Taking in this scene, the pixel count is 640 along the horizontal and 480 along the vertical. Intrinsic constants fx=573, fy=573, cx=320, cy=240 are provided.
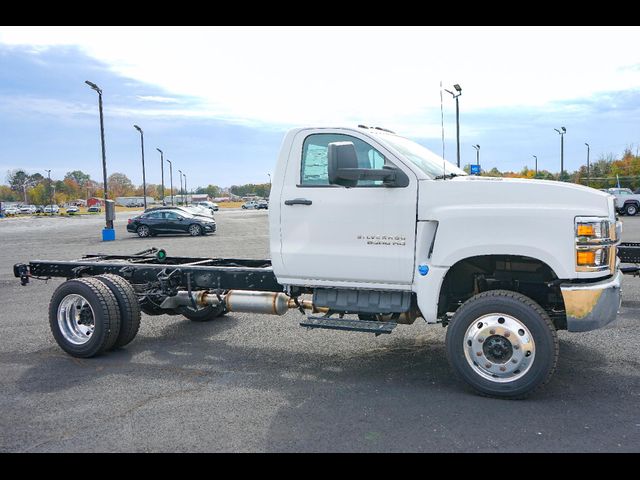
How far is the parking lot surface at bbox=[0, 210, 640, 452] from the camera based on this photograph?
4.04m

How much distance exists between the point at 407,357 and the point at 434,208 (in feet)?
6.15

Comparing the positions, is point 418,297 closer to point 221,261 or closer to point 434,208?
point 434,208

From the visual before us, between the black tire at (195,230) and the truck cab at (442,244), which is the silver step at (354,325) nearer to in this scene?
the truck cab at (442,244)

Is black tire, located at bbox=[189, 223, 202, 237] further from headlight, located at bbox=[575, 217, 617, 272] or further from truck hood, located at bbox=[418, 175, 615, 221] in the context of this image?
headlight, located at bbox=[575, 217, 617, 272]

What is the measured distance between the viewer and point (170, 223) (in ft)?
94.9

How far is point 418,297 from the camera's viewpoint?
509cm

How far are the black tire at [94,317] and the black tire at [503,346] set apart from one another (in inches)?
140

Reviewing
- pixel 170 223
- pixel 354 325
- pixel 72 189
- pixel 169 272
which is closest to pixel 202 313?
pixel 169 272

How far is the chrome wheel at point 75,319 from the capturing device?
639 centimetres

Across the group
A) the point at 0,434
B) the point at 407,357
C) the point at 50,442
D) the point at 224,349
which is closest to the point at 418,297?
the point at 407,357

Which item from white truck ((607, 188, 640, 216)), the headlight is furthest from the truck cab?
white truck ((607, 188, 640, 216))

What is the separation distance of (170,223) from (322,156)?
80.6ft

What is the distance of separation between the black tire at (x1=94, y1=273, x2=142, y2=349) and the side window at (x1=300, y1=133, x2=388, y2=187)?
7.98ft

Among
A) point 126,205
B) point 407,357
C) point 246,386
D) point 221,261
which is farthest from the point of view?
point 126,205
